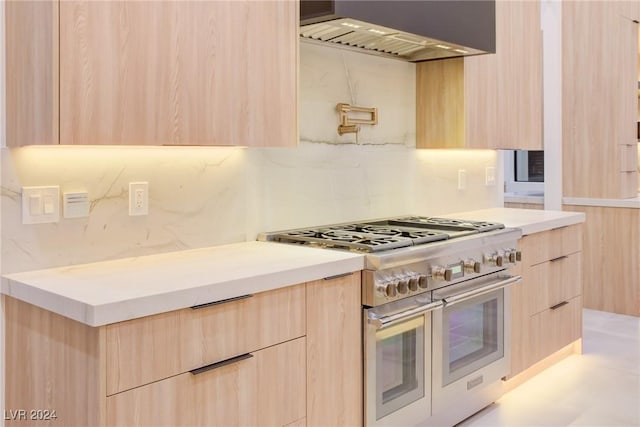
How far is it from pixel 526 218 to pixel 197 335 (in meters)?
2.32

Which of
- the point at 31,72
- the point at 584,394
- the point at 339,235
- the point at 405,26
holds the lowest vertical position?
the point at 584,394

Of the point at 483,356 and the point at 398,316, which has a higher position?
the point at 398,316

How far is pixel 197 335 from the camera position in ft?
5.67

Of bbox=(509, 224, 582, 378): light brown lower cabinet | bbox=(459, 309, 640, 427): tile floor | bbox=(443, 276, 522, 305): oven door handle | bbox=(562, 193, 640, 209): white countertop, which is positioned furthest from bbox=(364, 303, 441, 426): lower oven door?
bbox=(562, 193, 640, 209): white countertop

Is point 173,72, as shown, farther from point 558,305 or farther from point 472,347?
point 558,305

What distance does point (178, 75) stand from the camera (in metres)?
1.95

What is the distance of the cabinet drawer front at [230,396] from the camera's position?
1612mm

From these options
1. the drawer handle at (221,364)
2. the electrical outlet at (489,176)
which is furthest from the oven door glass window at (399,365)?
the electrical outlet at (489,176)

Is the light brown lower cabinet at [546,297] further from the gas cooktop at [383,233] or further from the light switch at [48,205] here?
the light switch at [48,205]

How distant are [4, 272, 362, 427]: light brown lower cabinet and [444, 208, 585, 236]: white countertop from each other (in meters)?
1.36

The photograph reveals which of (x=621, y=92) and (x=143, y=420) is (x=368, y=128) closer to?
(x=143, y=420)

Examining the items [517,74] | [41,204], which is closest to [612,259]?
[517,74]

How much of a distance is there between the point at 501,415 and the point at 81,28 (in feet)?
8.03

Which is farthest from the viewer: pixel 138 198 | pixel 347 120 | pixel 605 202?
pixel 605 202
